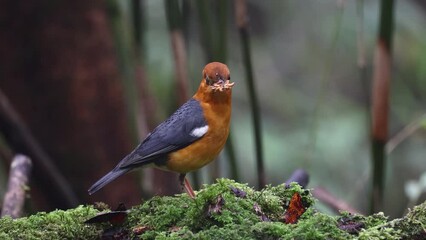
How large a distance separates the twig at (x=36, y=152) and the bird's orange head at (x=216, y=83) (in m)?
1.63

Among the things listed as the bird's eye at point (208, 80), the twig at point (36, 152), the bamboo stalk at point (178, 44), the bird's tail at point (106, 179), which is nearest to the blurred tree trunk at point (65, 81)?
the twig at point (36, 152)

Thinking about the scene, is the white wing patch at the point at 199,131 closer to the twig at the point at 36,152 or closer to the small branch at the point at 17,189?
the small branch at the point at 17,189

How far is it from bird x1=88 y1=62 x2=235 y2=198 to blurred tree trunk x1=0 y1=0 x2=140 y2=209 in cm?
A: 210

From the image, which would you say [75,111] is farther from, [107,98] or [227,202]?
[227,202]

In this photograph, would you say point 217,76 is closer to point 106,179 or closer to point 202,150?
point 202,150


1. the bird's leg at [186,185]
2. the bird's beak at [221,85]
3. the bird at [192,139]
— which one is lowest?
the bird's leg at [186,185]

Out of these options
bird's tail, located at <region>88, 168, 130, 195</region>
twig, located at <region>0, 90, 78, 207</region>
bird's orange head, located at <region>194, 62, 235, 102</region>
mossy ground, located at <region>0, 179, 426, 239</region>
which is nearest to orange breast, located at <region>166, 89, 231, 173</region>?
bird's orange head, located at <region>194, 62, 235, 102</region>

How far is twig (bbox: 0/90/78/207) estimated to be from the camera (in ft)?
16.0

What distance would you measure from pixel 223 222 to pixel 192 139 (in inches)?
40.1

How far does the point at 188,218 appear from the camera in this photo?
270 centimetres

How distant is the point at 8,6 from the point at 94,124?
1.02 m

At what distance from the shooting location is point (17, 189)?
12.7 feet

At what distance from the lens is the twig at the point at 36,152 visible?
4.88m

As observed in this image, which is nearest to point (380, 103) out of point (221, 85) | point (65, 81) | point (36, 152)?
point (221, 85)
